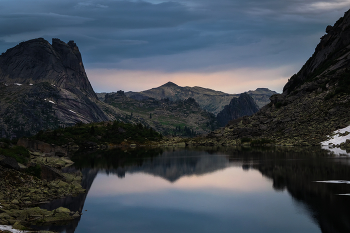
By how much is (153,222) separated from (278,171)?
39174 mm

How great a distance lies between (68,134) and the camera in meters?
197

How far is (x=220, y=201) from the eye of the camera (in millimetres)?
47844

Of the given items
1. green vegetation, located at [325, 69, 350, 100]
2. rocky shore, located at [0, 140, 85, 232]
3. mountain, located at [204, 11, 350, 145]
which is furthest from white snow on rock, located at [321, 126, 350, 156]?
rocky shore, located at [0, 140, 85, 232]

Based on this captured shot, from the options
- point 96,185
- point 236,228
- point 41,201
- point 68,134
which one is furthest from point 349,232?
point 68,134

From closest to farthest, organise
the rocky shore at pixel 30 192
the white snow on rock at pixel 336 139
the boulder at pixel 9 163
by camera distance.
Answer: the rocky shore at pixel 30 192, the boulder at pixel 9 163, the white snow on rock at pixel 336 139

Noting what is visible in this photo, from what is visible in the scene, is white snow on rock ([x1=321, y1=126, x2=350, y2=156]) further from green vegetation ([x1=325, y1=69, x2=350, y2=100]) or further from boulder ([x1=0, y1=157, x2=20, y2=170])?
boulder ([x1=0, y1=157, x2=20, y2=170])

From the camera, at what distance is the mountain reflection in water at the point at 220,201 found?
116ft

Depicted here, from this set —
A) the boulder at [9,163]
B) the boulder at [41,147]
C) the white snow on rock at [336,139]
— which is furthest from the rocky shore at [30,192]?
the white snow on rock at [336,139]

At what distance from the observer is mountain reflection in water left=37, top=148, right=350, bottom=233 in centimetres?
3547

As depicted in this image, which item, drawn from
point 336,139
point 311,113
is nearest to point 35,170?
point 336,139

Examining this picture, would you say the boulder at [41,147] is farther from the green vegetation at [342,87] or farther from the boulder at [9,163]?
the green vegetation at [342,87]

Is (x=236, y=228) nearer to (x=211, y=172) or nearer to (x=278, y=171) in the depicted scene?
(x=278, y=171)

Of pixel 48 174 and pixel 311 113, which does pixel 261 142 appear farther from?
pixel 48 174

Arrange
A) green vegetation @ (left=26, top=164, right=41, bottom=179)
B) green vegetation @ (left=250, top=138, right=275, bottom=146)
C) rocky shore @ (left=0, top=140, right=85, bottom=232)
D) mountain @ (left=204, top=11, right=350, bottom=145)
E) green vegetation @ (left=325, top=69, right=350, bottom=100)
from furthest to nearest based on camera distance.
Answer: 1. green vegetation @ (left=250, top=138, right=275, bottom=146)
2. green vegetation @ (left=325, top=69, right=350, bottom=100)
3. mountain @ (left=204, top=11, right=350, bottom=145)
4. green vegetation @ (left=26, top=164, right=41, bottom=179)
5. rocky shore @ (left=0, top=140, right=85, bottom=232)
